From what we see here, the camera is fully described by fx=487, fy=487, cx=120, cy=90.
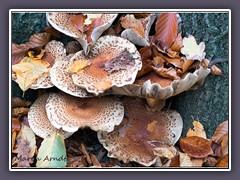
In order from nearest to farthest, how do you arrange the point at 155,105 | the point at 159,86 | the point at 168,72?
the point at 159,86, the point at 168,72, the point at 155,105

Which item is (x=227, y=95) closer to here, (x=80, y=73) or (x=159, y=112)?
(x=159, y=112)

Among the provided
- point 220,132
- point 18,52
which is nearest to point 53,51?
point 18,52

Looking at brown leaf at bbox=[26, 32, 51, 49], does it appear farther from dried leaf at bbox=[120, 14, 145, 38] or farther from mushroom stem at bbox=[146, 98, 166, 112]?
mushroom stem at bbox=[146, 98, 166, 112]

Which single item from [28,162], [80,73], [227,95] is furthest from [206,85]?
[28,162]

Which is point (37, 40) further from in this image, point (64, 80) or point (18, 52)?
point (64, 80)

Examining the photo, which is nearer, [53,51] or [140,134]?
[140,134]

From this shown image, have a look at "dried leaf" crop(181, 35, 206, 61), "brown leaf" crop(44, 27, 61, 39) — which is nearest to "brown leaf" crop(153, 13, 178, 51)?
"dried leaf" crop(181, 35, 206, 61)
